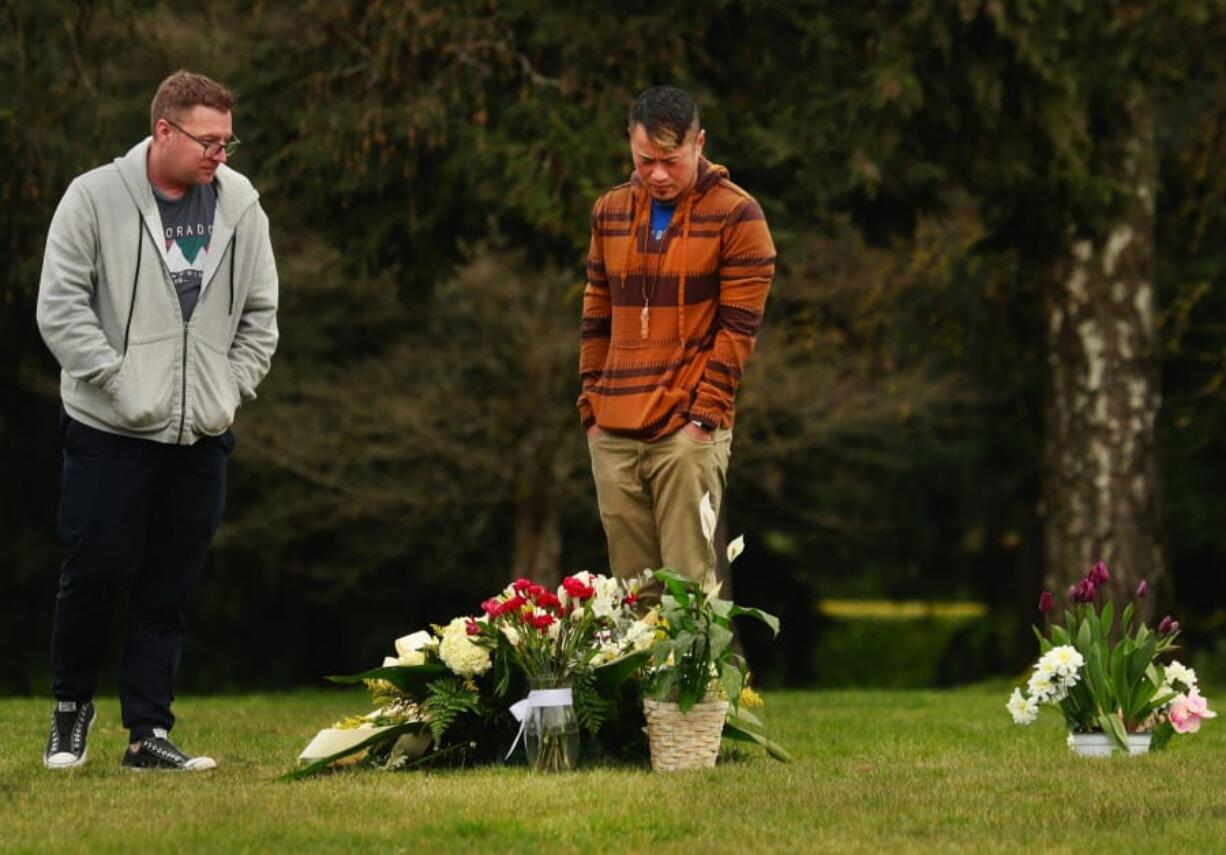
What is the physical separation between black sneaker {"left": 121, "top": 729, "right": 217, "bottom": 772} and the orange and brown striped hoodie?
66.5 inches

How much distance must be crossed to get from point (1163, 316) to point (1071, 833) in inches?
491

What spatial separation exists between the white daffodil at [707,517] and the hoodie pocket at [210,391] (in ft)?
4.83

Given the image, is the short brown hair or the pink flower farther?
the pink flower

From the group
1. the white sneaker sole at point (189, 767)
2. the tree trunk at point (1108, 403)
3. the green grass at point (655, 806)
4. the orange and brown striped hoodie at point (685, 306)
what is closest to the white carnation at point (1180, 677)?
the green grass at point (655, 806)

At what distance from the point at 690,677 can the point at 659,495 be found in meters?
0.77

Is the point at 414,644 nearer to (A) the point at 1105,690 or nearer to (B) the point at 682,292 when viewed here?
(B) the point at 682,292

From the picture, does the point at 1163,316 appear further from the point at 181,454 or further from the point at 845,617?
the point at 845,617

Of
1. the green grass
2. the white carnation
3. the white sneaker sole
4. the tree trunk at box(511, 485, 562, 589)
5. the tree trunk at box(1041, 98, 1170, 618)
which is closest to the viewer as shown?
the green grass

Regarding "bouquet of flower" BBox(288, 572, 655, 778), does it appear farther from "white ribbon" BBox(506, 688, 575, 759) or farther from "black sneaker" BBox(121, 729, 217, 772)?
"black sneaker" BBox(121, 729, 217, 772)

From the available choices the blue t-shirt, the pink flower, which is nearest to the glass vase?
the blue t-shirt

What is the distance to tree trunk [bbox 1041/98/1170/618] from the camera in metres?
13.0

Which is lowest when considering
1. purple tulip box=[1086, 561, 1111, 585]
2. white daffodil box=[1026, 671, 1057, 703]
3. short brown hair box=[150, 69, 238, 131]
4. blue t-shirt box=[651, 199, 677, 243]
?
white daffodil box=[1026, 671, 1057, 703]

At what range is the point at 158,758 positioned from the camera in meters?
6.39

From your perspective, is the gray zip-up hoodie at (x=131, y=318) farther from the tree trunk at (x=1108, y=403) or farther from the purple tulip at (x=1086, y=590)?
the tree trunk at (x=1108, y=403)
